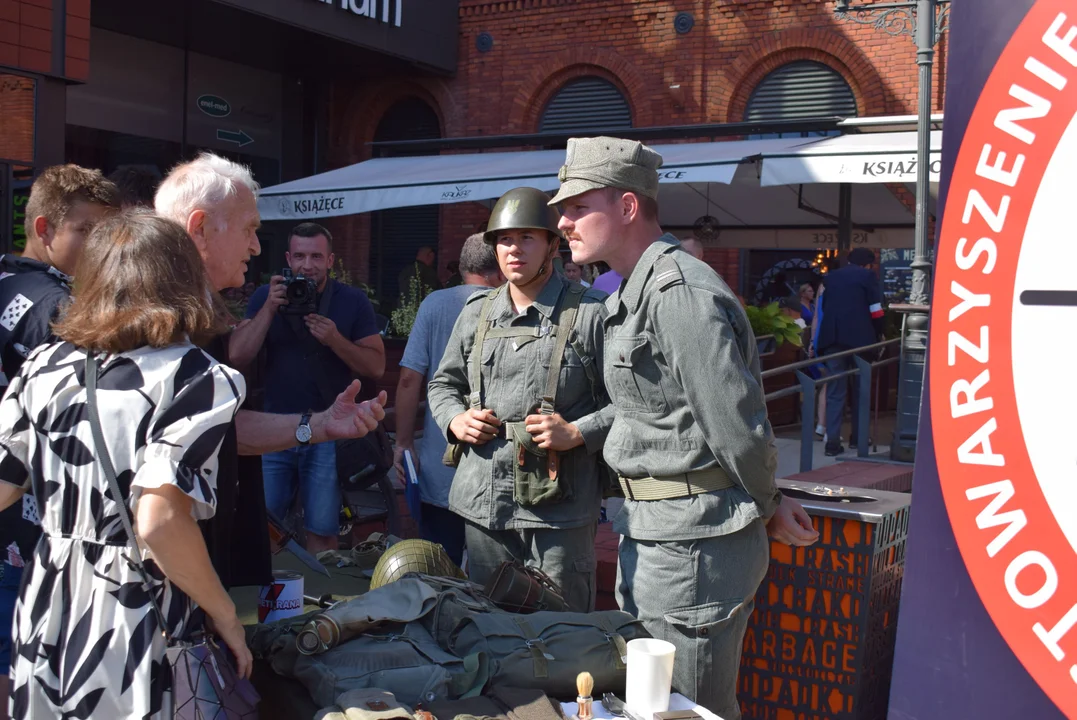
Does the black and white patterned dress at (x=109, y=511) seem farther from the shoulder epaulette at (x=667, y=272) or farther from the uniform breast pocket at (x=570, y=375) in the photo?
the uniform breast pocket at (x=570, y=375)

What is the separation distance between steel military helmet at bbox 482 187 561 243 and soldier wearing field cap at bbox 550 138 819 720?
2.54 ft

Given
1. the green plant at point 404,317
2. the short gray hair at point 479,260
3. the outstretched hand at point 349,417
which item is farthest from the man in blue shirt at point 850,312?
the outstretched hand at point 349,417

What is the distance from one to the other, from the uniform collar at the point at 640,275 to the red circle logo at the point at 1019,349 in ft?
3.59

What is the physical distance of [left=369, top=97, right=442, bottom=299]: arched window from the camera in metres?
18.3

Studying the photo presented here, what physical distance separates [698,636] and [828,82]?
47.3ft

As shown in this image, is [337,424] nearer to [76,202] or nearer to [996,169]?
[76,202]

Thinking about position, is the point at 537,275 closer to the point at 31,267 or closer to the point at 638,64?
the point at 31,267

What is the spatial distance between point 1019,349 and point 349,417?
1.78 m

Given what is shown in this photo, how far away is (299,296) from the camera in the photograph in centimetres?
473

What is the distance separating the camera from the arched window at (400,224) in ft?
60.0

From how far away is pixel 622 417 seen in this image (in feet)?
9.48

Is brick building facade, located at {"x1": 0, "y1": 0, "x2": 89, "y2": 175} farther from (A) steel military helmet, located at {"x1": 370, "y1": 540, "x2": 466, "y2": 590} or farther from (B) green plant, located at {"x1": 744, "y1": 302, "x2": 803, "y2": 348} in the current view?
(A) steel military helmet, located at {"x1": 370, "y1": 540, "x2": 466, "y2": 590}

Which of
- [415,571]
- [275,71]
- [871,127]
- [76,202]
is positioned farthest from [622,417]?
[275,71]

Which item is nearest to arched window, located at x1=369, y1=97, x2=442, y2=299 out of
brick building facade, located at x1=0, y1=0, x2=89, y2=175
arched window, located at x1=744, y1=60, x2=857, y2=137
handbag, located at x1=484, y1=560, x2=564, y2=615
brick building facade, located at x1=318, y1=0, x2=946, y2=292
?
brick building facade, located at x1=318, y1=0, x2=946, y2=292
